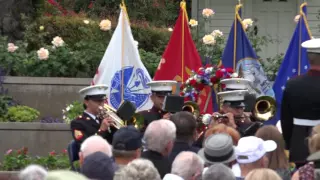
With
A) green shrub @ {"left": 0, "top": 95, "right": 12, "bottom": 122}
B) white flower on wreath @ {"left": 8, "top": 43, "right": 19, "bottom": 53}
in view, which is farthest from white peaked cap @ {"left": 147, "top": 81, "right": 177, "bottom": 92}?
white flower on wreath @ {"left": 8, "top": 43, "right": 19, "bottom": 53}

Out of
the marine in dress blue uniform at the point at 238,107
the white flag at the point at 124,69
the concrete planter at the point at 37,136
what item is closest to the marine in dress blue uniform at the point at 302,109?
the marine in dress blue uniform at the point at 238,107

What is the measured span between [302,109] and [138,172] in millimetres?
3073

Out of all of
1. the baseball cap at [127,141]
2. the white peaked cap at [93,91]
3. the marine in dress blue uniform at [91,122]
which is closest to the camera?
the baseball cap at [127,141]

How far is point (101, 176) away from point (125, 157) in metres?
0.90

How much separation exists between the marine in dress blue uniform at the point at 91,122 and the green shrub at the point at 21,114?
4200 millimetres

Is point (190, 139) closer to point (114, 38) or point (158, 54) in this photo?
point (114, 38)

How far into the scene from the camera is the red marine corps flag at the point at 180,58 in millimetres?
12409

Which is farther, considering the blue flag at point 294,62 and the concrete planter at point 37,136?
the concrete planter at point 37,136

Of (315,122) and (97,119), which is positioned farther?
(97,119)

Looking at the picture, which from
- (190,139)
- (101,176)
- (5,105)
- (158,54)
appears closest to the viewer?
(101,176)

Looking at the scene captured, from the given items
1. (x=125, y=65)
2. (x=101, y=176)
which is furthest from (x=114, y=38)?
(x=101, y=176)

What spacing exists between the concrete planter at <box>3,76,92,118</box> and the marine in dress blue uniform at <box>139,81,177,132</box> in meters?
3.91

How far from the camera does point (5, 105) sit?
44.3 ft

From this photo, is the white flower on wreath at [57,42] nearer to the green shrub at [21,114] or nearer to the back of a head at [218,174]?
the green shrub at [21,114]
